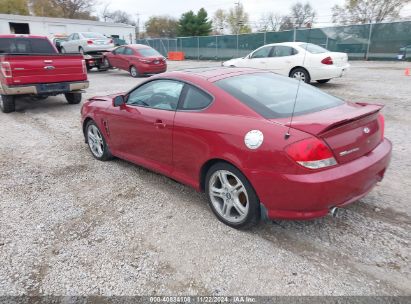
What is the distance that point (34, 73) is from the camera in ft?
25.2

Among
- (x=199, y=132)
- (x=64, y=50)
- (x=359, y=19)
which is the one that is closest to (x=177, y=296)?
(x=199, y=132)

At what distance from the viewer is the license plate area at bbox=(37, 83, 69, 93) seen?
786cm

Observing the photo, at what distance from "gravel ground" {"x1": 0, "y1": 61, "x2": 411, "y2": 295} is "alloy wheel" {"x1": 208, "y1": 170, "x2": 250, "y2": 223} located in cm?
15

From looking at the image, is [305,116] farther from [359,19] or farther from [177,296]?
[359,19]

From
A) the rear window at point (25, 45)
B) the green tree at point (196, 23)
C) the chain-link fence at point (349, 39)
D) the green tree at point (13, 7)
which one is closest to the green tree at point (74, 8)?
the green tree at point (13, 7)

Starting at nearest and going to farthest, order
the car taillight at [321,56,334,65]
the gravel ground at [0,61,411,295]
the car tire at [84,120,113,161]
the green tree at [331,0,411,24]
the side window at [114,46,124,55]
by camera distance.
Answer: the gravel ground at [0,61,411,295], the car tire at [84,120,113,161], the car taillight at [321,56,334,65], the side window at [114,46,124,55], the green tree at [331,0,411,24]

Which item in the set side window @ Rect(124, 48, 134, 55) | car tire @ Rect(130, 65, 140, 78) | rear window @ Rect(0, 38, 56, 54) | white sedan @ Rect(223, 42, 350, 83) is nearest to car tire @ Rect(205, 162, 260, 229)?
white sedan @ Rect(223, 42, 350, 83)

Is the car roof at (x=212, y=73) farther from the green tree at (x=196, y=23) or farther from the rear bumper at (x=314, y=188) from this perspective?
the green tree at (x=196, y=23)

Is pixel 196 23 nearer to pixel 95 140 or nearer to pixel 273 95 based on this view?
pixel 95 140

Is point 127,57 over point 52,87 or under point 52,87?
over

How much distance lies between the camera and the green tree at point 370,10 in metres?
44.2

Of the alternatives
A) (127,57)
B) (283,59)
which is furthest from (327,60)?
(127,57)

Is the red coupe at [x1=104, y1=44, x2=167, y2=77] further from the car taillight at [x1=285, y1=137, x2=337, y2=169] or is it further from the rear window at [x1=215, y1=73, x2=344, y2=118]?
the car taillight at [x1=285, y1=137, x2=337, y2=169]

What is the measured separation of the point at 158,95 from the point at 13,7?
69.0 m
